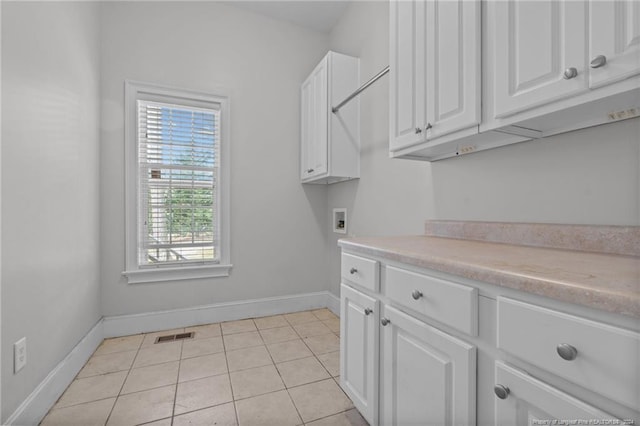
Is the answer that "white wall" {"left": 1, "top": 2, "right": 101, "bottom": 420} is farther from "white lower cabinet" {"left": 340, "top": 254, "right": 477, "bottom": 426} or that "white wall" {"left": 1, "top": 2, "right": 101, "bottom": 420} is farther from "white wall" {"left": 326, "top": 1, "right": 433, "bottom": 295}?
"white wall" {"left": 326, "top": 1, "right": 433, "bottom": 295}

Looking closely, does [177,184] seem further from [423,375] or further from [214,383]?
[423,375]

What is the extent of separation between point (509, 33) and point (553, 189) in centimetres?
64

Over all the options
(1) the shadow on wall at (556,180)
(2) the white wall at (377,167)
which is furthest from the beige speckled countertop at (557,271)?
(2) the white wall at (377,167)

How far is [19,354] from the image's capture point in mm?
1333

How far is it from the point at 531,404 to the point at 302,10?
334 cm

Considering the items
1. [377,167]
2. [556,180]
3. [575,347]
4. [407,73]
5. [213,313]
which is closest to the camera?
[575,347]

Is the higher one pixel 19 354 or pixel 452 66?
pixel 452 66

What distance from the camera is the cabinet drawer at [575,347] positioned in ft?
1.71

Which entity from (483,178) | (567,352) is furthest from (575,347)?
(483,178)

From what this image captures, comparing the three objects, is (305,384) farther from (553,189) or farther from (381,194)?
(553,189)

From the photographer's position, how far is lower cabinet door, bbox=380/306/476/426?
85 centimetres

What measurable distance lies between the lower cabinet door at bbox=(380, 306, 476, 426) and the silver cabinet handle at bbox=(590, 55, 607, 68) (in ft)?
2.80

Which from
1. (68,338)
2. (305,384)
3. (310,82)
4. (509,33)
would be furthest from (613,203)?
(68,338)

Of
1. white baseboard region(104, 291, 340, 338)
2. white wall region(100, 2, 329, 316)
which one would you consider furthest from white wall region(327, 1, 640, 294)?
white baseboard region(104, 291, 340, 338)
